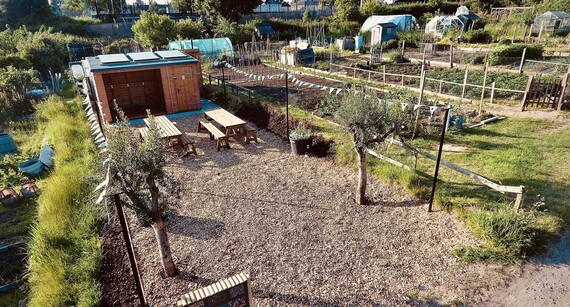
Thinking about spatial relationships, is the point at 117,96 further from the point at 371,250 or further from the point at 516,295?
the point at 516,295

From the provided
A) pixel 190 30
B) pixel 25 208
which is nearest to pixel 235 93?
pixel 25 208

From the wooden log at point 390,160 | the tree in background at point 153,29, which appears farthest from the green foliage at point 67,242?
the tree in background at point 153,29

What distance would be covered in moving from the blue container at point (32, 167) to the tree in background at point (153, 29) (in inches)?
796

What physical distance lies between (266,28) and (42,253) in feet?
142

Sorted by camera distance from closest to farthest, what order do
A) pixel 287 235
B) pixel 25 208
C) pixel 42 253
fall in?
pixel 42 253 < pixel 287 235 < pixel 25 208

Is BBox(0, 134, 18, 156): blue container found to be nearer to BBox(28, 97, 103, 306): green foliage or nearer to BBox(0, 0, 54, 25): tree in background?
BBox(28, 97, 103, 306): green foliage

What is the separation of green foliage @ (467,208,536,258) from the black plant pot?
5.35 metres

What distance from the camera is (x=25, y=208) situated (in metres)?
9.40

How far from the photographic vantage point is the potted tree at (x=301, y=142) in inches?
403

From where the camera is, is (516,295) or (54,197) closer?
(516,295)

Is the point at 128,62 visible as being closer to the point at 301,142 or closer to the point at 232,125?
the point at 232,125

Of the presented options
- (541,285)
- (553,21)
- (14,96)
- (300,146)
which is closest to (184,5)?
(14,96)

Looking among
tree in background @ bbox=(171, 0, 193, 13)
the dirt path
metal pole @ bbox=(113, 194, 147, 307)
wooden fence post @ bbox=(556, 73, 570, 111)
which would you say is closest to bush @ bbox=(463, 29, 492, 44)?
wooden fence post @ bbox=(556, 73, 570, 111)

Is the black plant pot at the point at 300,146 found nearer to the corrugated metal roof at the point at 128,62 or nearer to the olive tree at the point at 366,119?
the olive tree at the point at 366,119
